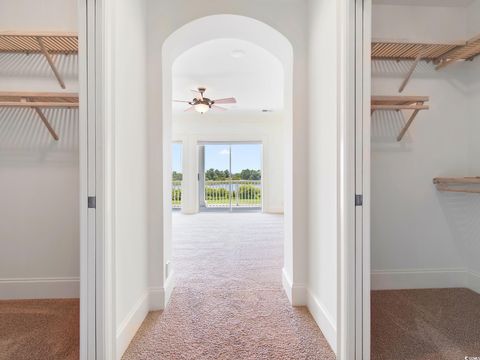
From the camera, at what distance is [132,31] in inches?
67.4

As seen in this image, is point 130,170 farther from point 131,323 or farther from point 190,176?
point 190,176

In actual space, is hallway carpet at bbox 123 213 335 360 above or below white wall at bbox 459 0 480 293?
below

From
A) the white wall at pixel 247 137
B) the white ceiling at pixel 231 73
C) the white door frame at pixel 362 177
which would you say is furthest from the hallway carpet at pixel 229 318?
the white wall at pixel 247 137

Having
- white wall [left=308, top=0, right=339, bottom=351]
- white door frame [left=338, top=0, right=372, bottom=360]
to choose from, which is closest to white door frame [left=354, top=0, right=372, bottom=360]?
white door frame [left=338, top=0, right=372, bottom=360]

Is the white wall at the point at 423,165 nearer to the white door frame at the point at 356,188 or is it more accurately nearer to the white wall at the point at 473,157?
the white wall at the point at 473,157

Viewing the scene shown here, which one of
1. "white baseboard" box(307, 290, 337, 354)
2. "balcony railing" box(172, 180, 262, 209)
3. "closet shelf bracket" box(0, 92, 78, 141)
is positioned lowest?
"white baseboard" box(307, 290, 337, 354)

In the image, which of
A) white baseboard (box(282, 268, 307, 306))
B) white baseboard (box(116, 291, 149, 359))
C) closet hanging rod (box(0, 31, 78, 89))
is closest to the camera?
white baseboard (box(116, 291, 149, 359))

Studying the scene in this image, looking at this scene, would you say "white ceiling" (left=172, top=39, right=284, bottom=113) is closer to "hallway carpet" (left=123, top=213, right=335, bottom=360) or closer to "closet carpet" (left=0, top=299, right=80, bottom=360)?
"hallway carpet" (left=123, top=213, right=335, bottom=360)

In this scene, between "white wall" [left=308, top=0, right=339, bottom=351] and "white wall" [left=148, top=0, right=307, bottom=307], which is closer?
"white wall" [left=308, top=0, right=339, bottom=351]

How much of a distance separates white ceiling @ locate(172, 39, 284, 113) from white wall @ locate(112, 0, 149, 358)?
1.58 metres

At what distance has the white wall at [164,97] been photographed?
1987mm

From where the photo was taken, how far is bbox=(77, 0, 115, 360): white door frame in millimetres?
1305

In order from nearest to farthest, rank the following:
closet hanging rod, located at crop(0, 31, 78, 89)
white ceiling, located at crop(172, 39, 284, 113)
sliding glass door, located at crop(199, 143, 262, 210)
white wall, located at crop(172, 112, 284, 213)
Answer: closet hanging rod, located at crop(0, 31, 78, 89), white ceiling, located at crop(172, 39, 284, 113), white wall, located at crop(172, 112, 284, 213), sliding glass door, located at crop(199, 143, 262, 210)

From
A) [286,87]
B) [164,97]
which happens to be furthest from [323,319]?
[164,97]
